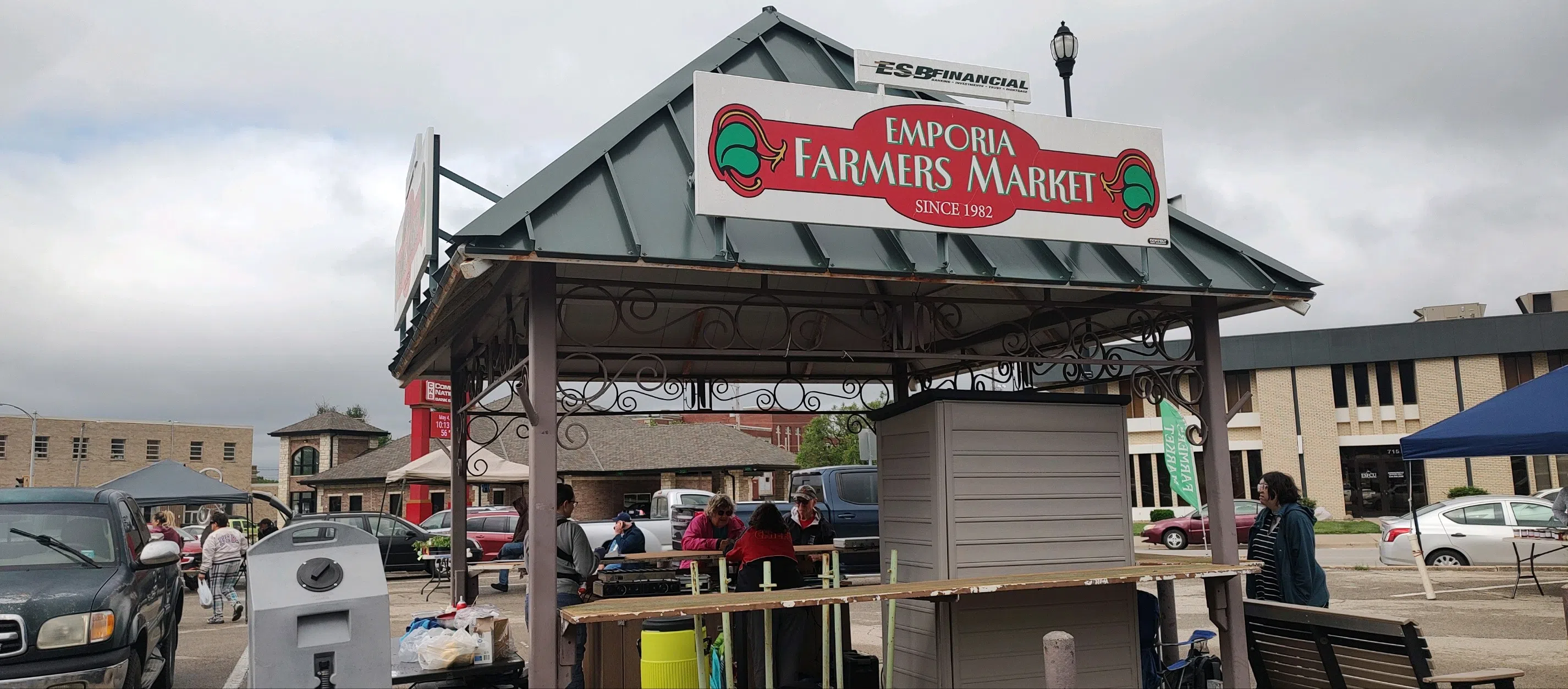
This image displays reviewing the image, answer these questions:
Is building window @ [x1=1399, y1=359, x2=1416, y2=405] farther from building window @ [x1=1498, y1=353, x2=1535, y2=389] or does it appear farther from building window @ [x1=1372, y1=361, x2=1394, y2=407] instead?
building window @ [x1=1498, y1=353, x2=1535, y2=389]

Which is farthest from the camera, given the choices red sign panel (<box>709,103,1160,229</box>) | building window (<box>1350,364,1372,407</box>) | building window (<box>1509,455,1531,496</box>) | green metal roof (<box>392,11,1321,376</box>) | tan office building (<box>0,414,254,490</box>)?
tan office building (<box>0,414,254,490</box>)

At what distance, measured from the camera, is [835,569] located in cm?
800

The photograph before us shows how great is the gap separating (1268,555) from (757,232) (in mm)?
4769

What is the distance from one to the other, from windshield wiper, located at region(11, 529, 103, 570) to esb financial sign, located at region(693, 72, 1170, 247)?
→ 558 cm

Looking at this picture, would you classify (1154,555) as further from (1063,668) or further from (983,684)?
(1063,668)

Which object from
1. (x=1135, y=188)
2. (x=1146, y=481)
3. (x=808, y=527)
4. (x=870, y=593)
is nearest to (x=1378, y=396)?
(x=1146, y=481)

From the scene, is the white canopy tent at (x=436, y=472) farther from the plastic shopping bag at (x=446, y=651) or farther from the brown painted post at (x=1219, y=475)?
the brown painted post at (x=1219, y=475)

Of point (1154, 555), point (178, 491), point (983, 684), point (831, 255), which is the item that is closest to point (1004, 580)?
point (983, 684)

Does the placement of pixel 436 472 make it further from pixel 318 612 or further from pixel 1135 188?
pixel 1135 188

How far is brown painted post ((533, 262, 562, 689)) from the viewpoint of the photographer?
18.6 feet

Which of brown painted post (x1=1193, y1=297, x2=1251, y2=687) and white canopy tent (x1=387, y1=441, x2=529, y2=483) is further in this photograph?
white canopy tent (x1=387, y1=441, x2=529, y2=483)

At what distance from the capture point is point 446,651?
21.9 feet

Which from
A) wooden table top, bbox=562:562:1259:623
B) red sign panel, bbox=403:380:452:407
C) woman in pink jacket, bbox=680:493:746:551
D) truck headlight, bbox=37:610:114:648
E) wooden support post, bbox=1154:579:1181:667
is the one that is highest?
red sign panel, bbox=403:380:452:407

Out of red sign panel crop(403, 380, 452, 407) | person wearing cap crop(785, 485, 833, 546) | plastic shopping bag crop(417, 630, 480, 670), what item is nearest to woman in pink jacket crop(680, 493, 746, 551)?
person wearing cap crop(785, 485, 833, 546)
